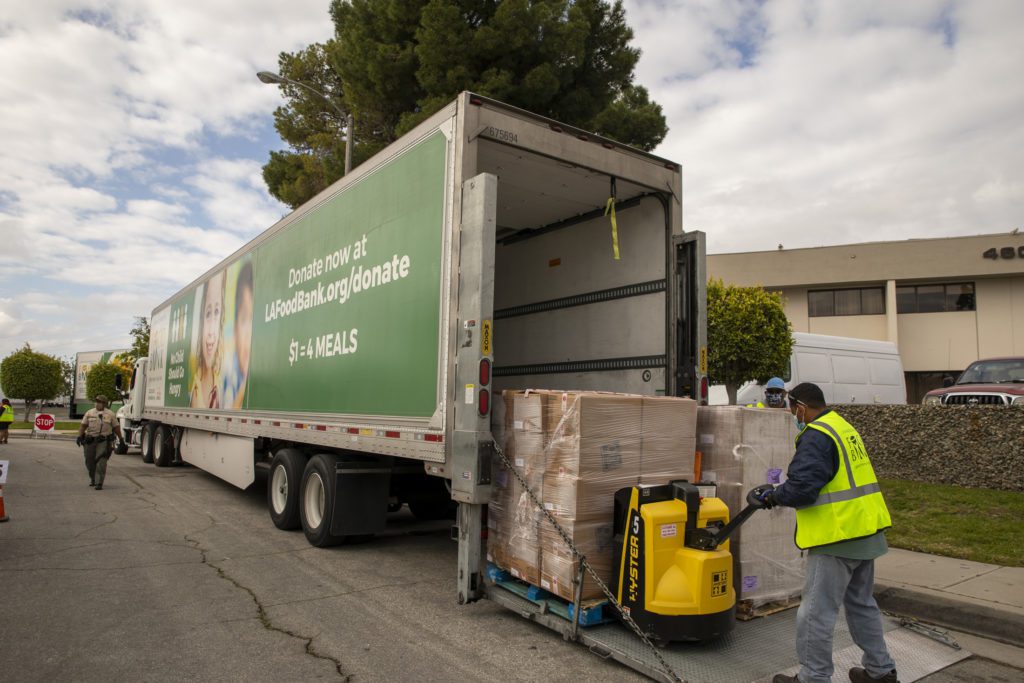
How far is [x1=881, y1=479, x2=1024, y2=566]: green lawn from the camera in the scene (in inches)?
260

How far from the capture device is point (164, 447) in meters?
15.5

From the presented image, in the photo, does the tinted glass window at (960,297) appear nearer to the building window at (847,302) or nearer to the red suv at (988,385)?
the building window at (847,302)

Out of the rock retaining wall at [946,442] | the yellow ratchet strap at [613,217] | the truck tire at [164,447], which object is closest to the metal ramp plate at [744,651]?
the yellow ratchet strap at [613,217]

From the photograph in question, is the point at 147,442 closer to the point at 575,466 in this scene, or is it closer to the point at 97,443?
the point at 97,443

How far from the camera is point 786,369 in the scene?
14414 millimetres

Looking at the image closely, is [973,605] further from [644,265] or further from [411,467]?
[411,467]

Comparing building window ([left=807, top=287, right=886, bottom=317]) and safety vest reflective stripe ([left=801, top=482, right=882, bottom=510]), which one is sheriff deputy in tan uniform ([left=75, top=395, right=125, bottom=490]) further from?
building window ([left=807, top=287, right=886, bottom=317])

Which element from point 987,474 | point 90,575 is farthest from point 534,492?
point 987,474

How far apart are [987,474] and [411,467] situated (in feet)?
24.8

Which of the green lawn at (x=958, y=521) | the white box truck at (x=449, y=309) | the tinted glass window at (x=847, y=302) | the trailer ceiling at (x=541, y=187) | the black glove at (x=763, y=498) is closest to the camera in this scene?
the black glove at (x=763, y=498)

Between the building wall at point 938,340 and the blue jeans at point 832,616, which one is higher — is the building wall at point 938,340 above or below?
above

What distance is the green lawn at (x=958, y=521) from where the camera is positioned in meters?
6.61

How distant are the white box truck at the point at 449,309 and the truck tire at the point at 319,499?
0.02 m

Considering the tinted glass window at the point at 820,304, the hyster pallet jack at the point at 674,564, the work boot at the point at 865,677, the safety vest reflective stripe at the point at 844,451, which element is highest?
the tinted glass window at the point at 820,304
